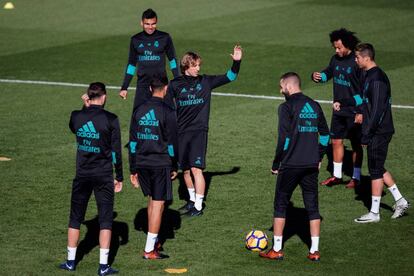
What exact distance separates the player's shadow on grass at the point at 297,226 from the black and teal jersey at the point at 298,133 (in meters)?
1.51

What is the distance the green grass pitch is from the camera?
12.9 m

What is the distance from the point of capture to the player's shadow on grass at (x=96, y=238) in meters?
12.9

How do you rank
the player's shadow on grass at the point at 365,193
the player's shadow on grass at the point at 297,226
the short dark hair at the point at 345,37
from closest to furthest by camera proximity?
1. the player's shadow on grass at the point at 297,226
2. the player's shadow on grass at the point at 365,193
3. the short dark hair at the point at 345,37

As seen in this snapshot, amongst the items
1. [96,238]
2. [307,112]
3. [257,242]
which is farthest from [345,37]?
[96,238]

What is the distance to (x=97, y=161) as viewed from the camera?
39.4ft

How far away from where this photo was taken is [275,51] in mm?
28484

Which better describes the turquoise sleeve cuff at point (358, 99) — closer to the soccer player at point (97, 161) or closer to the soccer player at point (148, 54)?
the soccer player at point (148, 54)

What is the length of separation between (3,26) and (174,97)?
19980 mm

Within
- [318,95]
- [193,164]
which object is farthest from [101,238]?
[318,95]

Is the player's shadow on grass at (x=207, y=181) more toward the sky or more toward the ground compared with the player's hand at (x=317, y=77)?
more toward the ground

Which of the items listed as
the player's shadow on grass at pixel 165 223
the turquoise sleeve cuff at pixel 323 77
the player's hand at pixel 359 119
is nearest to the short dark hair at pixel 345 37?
the turquoise sleeve cuff at pixel 323 77

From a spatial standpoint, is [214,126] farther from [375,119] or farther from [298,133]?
[298,133]

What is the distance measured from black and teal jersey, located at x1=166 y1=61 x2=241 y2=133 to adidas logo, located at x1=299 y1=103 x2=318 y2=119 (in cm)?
240

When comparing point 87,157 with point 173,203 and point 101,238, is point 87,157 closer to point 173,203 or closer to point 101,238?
point 101,238
